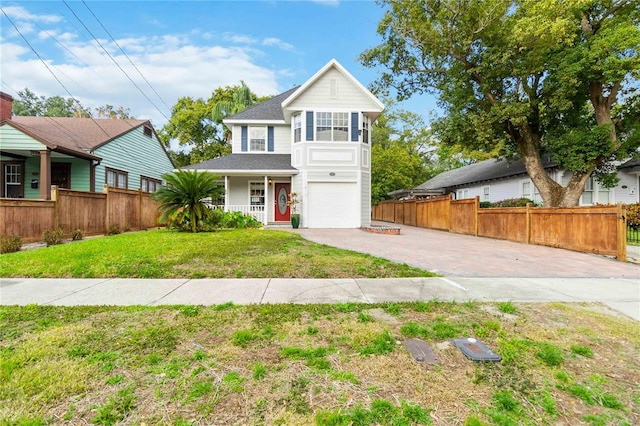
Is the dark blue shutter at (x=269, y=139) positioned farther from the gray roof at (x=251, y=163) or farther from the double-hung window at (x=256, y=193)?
the double-hung window at (x=256, y=193)

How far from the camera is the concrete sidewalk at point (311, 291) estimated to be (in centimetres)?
441

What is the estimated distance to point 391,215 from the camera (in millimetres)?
26641

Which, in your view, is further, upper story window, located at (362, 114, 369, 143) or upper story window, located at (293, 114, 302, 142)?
upper story window, located at (362, 114, 369, 143)

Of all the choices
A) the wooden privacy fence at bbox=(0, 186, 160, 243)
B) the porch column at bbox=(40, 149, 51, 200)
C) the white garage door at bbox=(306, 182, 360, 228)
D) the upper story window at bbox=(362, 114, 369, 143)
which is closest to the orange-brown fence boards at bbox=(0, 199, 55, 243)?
the wooden privacy fence at bbox=(0, 186, 160, 243)

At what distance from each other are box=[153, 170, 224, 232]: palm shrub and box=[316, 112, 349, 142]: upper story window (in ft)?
21.5

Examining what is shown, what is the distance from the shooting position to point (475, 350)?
2.89m

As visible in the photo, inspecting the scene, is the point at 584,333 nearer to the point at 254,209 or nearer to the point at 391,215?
the point at 254,209

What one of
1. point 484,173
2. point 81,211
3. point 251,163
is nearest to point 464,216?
point 251,163

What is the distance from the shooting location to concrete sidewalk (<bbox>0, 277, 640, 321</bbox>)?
4.41 m

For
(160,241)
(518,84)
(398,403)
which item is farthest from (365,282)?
(518,84)

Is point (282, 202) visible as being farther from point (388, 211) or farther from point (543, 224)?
point (388, 211)

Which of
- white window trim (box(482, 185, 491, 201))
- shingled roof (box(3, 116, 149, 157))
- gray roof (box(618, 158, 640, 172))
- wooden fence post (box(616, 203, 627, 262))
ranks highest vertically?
shingled roof (box(3, 116, 149, 157))

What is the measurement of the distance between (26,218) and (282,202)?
10560mm

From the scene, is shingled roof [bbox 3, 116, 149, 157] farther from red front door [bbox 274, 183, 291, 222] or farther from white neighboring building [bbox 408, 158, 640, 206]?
white neighboring building [bbox 408, 158, 640, 206]
